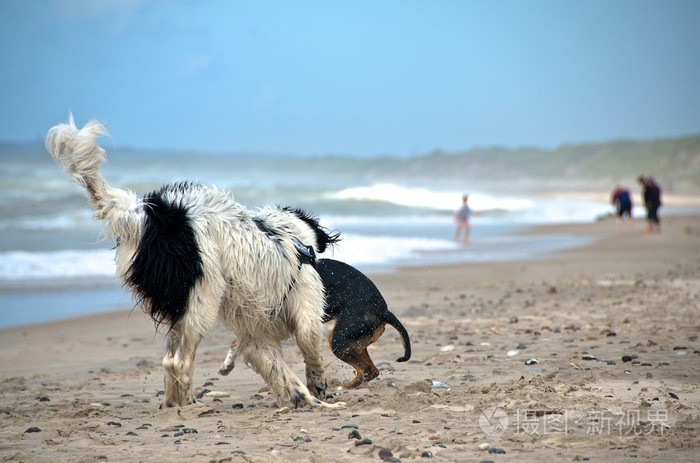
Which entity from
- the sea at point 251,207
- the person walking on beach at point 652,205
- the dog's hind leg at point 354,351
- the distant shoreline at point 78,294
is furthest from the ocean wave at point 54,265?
the person walking on beach at point 652,205

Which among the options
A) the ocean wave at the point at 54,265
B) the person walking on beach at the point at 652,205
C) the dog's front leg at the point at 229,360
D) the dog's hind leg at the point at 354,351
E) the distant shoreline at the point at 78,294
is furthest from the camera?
the person walking on beach at the point at 652,205

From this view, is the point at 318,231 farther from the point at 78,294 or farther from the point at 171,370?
the point at 78,294

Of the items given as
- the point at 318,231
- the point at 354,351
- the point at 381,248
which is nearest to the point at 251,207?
the point at 381,248

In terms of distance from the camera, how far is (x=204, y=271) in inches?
229

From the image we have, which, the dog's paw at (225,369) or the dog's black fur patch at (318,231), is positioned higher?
the dog's black fur patch at (318,231)

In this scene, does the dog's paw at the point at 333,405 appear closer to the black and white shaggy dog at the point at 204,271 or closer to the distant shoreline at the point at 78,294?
the black and white shaggy dog at the point at 204,271

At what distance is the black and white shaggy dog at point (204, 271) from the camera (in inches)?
228

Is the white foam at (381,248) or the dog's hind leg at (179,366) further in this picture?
the white foam at (381,248)

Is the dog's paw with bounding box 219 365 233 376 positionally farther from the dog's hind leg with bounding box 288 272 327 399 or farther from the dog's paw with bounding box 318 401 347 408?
the dog's paw with bounding box 318 401 347 408

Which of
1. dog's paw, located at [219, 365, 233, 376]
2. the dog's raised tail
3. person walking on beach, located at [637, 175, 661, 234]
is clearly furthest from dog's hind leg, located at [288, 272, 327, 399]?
person walking on beach, located at [637, 175, 661, 234]

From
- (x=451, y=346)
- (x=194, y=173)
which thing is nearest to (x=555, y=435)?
(x=451, y=346)

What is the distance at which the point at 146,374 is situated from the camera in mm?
7727

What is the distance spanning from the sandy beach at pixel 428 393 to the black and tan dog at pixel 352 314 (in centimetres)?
25

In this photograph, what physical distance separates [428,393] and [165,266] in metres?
2.00
